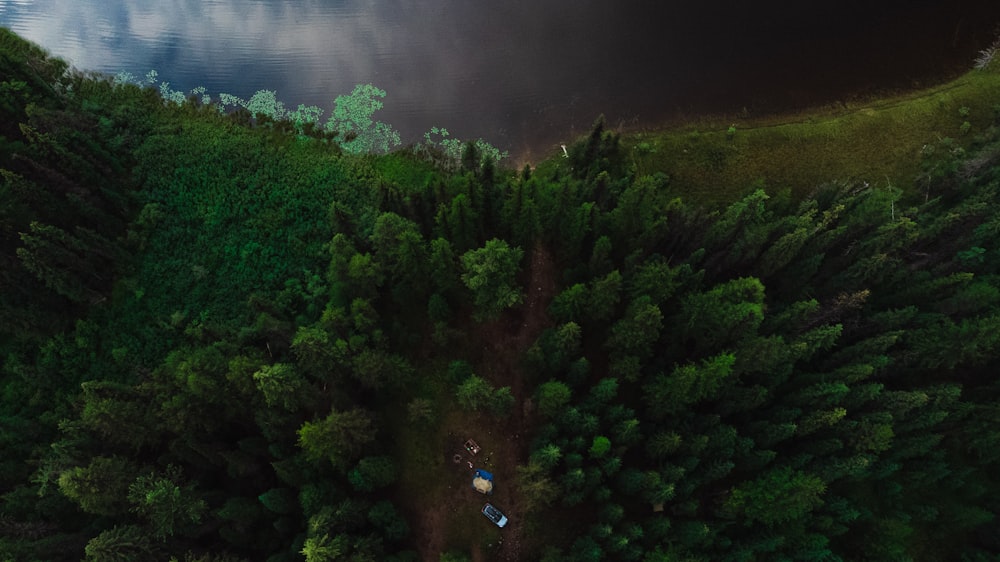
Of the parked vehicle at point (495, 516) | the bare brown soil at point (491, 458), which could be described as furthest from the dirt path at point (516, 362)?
the parked vehicle at point (495, 516)

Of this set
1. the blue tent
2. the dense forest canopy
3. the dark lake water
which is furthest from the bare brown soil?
the dark lake water

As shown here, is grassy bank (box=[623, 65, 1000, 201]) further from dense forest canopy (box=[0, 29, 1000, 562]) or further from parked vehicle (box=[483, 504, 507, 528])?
parked vehicle (box=[483, 504, 507, 528])

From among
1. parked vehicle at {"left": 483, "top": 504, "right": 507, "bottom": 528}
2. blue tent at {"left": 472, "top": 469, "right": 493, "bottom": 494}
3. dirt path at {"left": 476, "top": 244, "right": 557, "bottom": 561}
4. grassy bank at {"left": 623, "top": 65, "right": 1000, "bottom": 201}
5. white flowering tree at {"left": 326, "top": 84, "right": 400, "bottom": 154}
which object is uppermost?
white flowering tree at {"left": 326, "top": 84, "right": 400, "bottom": 154}

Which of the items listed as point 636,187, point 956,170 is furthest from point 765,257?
point 956,170

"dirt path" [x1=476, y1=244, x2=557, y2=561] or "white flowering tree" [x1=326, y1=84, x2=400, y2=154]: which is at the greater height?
"white flowering tree" [x1=326, y1=84, x2=400, y2=154]

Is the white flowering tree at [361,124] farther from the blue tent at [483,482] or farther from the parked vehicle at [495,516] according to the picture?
the parked vehicle at [495,516]

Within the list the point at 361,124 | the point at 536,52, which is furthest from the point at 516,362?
the point at 536,52
